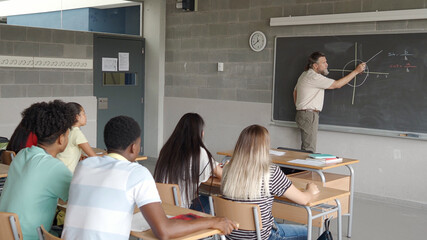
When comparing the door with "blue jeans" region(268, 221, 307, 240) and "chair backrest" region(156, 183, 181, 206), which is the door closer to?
"chair backrest" region(156, 183, 181, 206)

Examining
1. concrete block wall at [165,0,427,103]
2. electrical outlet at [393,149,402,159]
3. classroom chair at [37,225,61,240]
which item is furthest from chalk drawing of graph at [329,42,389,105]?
classroom chair at [37,225,61,240]

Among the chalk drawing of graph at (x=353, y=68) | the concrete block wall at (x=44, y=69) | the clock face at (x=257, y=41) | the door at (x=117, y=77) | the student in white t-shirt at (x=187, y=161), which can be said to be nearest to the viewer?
the student in white t-shirt at (x=187, y=161)

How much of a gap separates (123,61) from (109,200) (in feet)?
20.5

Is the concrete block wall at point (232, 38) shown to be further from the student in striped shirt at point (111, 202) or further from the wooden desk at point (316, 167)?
the student in striped shirt at point (111, 202)

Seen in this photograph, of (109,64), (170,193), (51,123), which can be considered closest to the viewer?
(51,123)

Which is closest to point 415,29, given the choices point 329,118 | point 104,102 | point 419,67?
point 419,67

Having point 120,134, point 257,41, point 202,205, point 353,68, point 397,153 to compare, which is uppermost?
point 257,41

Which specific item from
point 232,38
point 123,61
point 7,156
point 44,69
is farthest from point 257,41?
point 7,156

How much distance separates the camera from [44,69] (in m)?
7.26

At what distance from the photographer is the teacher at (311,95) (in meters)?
6.38

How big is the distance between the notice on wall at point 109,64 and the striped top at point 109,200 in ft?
19.4

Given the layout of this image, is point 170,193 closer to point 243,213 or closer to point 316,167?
point 243,213

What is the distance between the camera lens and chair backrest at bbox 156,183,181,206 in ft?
10.6

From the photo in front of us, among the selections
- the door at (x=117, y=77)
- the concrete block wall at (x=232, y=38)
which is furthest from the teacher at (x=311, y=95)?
the door at (x=117, y=77)
